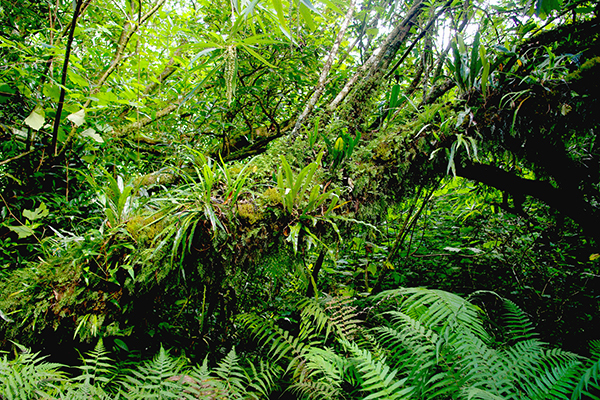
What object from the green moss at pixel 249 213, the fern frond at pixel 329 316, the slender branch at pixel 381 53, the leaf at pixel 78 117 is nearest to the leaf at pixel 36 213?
the leaf at pixel 78 117

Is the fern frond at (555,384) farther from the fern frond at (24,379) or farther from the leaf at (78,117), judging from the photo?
the leaf at (78,117)

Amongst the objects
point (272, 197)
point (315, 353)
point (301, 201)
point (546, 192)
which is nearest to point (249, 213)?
point (272, 197)

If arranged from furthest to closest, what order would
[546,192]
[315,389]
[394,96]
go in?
[546,192] < [394,96] < [315,389]

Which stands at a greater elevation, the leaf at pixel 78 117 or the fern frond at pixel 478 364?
the leaf at pixel 78 117

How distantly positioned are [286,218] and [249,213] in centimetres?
18

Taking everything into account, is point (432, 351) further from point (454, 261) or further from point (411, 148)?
point (454, 261)

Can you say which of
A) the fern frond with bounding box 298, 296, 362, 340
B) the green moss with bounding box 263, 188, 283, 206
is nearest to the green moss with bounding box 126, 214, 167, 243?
the green moss with bounding box 263, 188, 283, 206

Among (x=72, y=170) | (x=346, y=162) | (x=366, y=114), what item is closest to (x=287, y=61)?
(x=366, y=114)

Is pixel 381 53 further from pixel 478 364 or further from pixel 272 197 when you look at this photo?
pixel 478 364

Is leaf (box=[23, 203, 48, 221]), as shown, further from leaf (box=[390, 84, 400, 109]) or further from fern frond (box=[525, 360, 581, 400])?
fern frond (box=[525, 360, 581, 400])

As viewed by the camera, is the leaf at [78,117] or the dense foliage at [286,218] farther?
the leaf at [78,117]

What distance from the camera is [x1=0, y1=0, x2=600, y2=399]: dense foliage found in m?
1.08

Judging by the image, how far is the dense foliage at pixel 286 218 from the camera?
108 centimetres

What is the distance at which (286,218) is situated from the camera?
129cm
